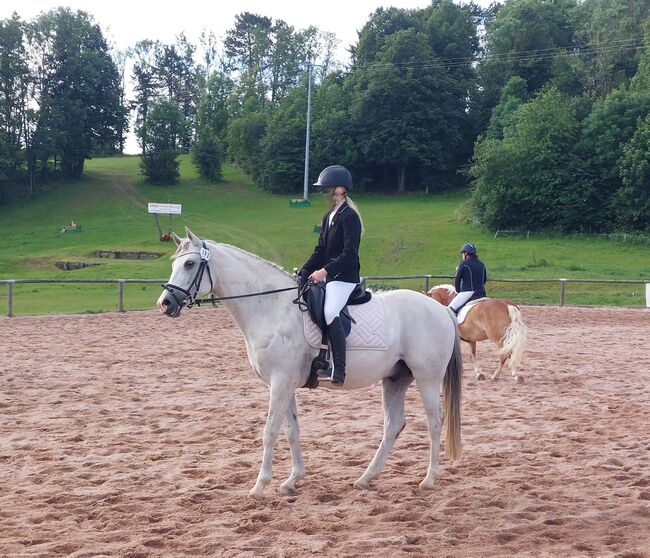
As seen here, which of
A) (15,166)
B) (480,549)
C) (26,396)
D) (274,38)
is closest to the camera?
(480,549)

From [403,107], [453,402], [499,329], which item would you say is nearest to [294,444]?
[453,402]

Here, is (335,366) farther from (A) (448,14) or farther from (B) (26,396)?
(A) (448,14)

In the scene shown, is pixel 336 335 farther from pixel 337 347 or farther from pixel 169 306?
pixel 169 306

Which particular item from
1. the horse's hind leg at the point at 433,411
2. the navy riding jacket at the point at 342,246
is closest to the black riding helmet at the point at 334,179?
the navy riding jacket at the point at 342,246

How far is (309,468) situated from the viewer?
7.46 meters

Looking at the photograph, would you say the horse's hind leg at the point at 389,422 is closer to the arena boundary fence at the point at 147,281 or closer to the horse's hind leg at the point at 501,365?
the horse's hind leg at the point at 501,365

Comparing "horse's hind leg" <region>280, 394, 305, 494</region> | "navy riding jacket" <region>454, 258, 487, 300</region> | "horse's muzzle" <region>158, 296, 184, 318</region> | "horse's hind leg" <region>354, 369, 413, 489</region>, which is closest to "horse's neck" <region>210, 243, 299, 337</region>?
"horse's muzzle" <region>158, 296, 184, 318</region>

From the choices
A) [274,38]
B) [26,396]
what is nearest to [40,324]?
[26,396]

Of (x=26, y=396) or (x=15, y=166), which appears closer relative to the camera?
(x=26, y=396)

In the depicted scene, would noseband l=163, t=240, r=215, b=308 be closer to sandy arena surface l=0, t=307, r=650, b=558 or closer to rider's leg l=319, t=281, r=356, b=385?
rider's leg l=319, t=281, r=356, b=385

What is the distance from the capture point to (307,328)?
6762mm

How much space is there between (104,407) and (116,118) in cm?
7270

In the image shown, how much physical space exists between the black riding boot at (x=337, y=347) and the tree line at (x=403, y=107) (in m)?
46.2

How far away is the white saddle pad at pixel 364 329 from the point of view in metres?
6.77
